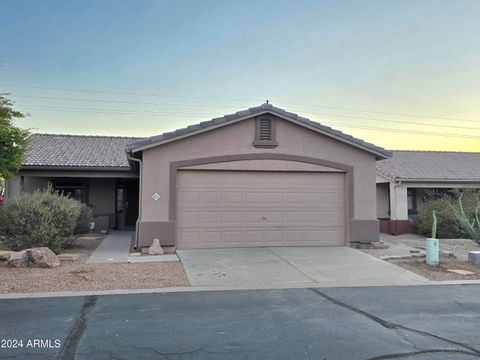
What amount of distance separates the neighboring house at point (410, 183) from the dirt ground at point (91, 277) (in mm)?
13289

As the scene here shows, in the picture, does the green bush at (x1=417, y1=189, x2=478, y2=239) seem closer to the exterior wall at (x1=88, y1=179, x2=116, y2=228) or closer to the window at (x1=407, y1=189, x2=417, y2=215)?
the window at (x1=407, y1=189, x2=417, y2=215)

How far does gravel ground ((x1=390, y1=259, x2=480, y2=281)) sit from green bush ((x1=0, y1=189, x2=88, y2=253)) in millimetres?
9231

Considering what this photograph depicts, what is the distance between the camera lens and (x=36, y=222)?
1142cm

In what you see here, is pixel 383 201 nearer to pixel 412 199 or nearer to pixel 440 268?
pixel 412 199

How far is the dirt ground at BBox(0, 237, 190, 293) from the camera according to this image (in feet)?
26.8

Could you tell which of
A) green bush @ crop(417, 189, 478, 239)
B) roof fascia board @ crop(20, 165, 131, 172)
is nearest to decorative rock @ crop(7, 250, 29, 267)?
roof fascia board @ crop(20, 165, 131, 172)

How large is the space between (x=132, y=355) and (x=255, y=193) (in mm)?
9054

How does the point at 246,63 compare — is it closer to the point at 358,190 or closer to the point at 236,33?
the point at 236,33

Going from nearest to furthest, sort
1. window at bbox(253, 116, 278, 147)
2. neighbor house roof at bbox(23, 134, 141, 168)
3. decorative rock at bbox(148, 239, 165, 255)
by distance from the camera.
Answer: decorative rock at bbox(148, 239, 165, 255) < window at bbox(253, 116, 278, 147) < neighbor house roof at bbox(23, 134, 141, 168)

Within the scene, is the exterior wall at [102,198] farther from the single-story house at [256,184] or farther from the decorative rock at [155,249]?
the decorative rock at [155,249]

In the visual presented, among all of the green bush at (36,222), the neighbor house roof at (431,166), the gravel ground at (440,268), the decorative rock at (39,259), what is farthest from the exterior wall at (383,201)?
the decorative rock at (39,259)

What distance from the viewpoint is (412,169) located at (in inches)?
867

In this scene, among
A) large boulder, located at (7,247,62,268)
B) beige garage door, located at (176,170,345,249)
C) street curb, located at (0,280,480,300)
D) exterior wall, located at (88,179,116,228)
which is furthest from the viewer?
exterior wall, located at (88,179,116,228)

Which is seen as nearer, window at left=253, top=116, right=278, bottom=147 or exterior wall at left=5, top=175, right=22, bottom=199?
window at left=253, top=116, right=278, bottom=147
